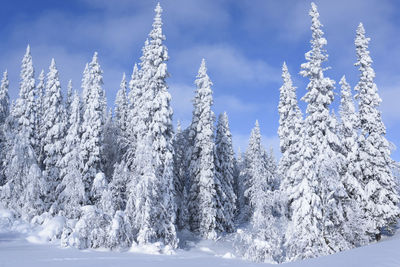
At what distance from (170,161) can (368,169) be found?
16.7 metres

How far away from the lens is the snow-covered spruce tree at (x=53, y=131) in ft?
104

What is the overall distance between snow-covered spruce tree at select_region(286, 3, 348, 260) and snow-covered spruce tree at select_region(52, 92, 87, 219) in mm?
17559

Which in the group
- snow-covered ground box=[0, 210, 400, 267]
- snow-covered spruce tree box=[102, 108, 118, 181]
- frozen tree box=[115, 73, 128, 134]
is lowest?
snow-covered ground box=[0, 210, 400, 267]

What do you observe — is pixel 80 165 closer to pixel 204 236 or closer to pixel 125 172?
pixel 125 172

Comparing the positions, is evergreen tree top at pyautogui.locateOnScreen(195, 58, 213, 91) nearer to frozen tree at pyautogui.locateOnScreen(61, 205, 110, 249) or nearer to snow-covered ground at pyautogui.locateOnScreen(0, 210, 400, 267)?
snow-covered ground at pyautogui.locateOnScreen(0, 210, 400, 267)

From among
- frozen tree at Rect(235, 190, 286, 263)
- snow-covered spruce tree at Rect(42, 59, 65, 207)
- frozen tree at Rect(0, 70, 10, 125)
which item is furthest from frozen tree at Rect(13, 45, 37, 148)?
frozen tree at Rect(235, 190, 286, 263)

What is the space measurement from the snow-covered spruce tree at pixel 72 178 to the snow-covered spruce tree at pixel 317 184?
57.6 feet

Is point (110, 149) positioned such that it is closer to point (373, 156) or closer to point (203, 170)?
point (203, 170)

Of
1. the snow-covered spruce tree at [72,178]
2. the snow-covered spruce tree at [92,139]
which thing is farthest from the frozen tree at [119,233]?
the snow-covered spruce tree at [92,139]

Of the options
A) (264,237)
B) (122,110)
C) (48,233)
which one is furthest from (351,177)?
(122,110)

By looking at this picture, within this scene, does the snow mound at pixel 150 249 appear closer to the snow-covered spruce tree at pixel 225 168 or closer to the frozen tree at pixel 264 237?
the frozen tree at pixel 264 237

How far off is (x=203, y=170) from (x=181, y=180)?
557cm

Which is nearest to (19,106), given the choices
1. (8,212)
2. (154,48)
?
(8,212)

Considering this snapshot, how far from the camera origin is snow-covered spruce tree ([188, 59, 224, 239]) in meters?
32.2
